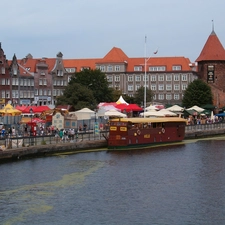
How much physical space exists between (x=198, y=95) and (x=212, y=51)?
61.7 feet

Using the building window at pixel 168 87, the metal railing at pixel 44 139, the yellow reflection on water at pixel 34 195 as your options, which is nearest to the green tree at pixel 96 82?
the building window at pixel 168 87

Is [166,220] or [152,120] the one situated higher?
[152,120]

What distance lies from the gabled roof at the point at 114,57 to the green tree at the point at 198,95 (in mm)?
28032

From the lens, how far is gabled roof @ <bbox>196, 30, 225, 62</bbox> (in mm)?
125262

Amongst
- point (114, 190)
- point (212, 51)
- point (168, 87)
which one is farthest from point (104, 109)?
point (168, 87)

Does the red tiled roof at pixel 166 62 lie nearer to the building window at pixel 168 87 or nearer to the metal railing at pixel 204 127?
the building window at pixel 168 87

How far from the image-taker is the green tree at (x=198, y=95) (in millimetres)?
111188

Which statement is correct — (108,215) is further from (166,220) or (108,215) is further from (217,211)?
(217,211)

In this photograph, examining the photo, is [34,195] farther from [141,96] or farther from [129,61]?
[129,61]

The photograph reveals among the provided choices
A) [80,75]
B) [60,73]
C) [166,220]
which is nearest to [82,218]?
[166,220]

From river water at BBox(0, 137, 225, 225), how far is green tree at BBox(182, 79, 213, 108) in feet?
191

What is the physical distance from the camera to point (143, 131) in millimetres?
60250

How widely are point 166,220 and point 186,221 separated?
103cm

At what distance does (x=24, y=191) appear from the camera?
35.3 metres
